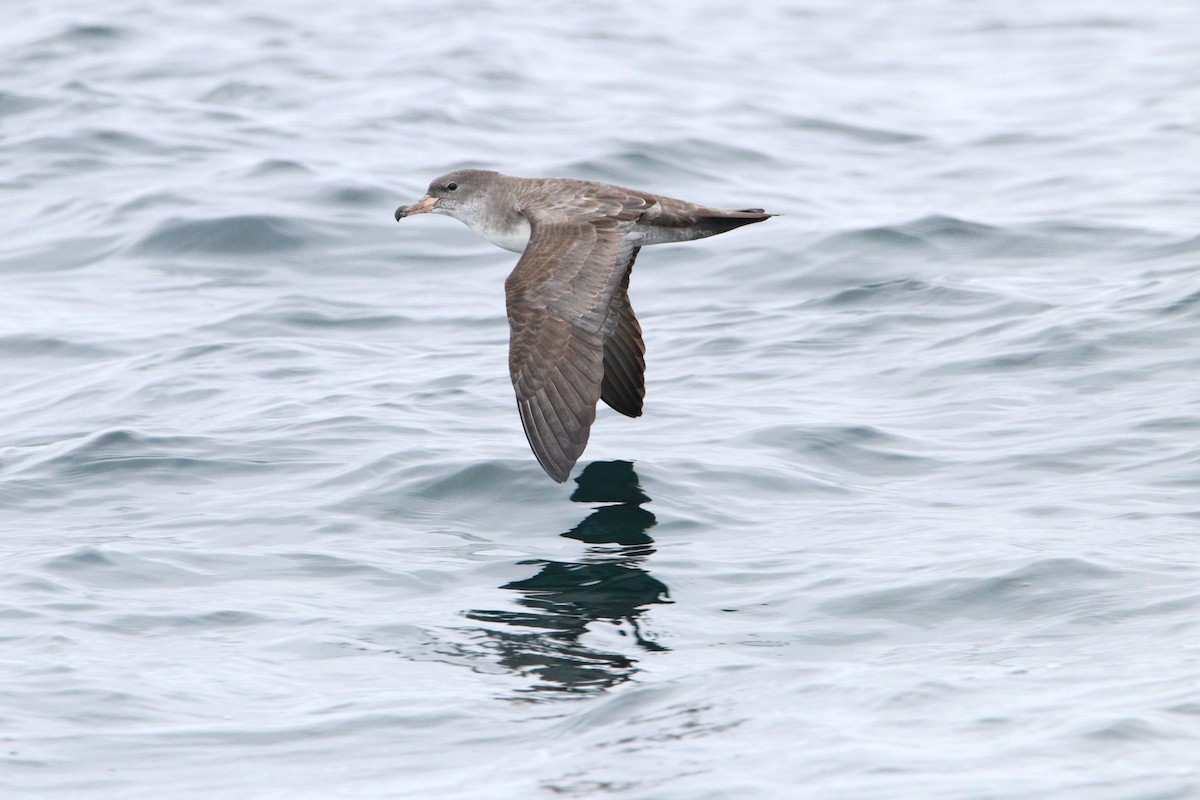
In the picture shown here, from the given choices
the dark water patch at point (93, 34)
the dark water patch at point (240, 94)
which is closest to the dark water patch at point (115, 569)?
the dark water patch at point (240, 94)

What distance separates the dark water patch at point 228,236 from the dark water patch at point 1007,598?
7.44 meters

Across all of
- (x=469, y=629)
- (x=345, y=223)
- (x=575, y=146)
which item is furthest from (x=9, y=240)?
(x=469, y=629)

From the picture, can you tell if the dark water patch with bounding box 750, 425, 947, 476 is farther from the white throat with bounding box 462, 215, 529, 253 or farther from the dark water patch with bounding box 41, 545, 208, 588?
the dark water patch with bounding box 41, 545, 208, 588

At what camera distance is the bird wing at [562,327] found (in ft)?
26.0

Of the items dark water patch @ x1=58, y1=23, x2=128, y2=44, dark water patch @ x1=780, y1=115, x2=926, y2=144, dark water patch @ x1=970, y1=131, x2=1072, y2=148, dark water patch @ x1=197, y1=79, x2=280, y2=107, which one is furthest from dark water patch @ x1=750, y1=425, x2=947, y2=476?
dark water patch @ x1=58, y1=23, x2=128, y2=44

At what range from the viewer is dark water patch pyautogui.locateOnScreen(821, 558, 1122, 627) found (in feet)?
22.3

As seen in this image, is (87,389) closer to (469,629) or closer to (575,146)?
(469,629)

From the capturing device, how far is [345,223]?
1377 cm

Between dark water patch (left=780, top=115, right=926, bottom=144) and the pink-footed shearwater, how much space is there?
7.84 metres

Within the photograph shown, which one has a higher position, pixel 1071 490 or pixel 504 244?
pixel 504 244

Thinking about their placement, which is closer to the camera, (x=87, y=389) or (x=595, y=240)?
(x=595, y=240)

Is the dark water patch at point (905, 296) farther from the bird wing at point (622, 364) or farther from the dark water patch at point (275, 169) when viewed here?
the dark water patch at point (275, 169)

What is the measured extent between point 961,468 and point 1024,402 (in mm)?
1158

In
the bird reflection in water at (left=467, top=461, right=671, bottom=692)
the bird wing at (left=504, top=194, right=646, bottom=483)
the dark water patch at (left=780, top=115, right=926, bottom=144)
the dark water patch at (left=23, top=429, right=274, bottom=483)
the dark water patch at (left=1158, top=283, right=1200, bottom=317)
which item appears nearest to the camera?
the bird reflection in water at (left=467, top=461, right=671, bottom=692)
